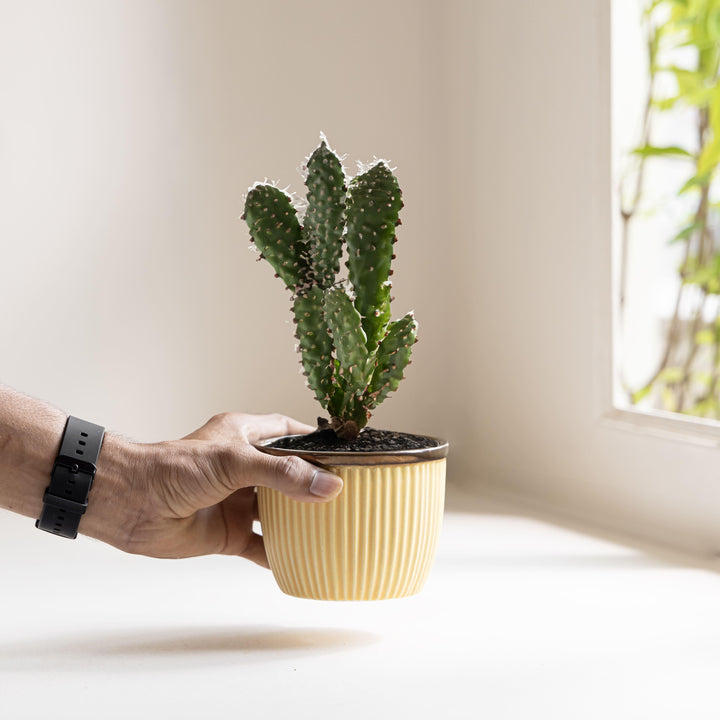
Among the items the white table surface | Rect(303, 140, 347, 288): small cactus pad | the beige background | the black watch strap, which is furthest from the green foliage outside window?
the black watch strap

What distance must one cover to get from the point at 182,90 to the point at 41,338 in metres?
0.59

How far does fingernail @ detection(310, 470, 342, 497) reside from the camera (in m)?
0.89

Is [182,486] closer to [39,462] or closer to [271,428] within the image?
[39,462]

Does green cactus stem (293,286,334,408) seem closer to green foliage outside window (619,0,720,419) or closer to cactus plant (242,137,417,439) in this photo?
cactus plant (242,137,417,439)

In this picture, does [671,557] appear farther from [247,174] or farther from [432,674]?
[247,174]

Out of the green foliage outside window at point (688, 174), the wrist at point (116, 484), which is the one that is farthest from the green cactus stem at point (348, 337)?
the green foliage outside window at point (688, 174)

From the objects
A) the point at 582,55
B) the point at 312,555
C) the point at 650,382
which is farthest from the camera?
the point at 650,382

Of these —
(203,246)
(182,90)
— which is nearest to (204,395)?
(203,246)

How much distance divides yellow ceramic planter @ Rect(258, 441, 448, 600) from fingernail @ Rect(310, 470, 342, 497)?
0.06 ft

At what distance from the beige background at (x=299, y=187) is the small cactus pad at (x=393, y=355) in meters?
0.80

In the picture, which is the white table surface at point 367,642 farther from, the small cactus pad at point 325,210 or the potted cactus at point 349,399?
the small cactus pad at point 325,210

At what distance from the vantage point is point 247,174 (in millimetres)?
2006

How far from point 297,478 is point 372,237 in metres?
0.26

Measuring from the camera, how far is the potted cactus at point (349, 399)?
92 centimetres
